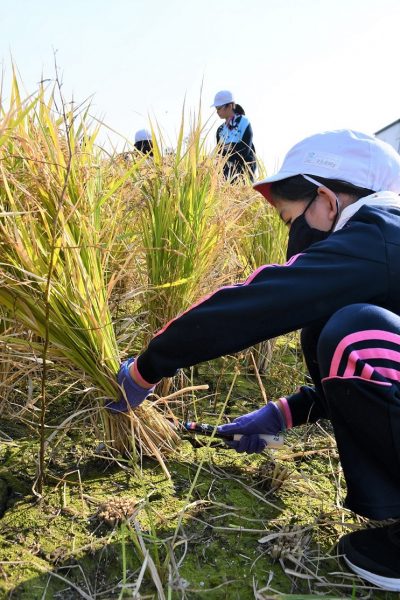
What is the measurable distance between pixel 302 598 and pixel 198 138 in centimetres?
122

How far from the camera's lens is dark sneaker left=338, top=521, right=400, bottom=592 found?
994 millimetres

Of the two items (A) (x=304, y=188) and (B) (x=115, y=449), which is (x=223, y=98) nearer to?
(A) (x=304, y=188)

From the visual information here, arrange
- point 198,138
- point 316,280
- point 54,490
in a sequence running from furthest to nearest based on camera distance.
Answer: point 198,138 < point 54,490 < point 316,280

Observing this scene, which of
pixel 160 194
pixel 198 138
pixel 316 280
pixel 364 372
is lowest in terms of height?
pixel 364 372

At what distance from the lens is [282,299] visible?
1026 mm

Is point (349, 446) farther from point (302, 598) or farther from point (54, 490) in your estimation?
point (54, 490)

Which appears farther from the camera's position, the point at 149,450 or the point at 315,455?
the point at 315,455

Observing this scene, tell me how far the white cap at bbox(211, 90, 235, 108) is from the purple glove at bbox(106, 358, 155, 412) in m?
3.04

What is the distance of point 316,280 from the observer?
3.37 ft

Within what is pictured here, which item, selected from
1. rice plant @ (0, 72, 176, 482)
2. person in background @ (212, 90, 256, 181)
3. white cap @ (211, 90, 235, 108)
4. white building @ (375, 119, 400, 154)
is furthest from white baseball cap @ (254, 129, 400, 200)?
white building @ (375, 119, 400, 154)

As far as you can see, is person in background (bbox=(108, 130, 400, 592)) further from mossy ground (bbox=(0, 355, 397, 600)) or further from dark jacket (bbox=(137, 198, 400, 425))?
mossy ground (bbox=(0, 355, 397, 600))

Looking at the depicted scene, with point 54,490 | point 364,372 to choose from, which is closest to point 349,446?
point 364,372

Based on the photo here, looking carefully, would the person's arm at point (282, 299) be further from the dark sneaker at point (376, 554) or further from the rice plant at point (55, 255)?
the dark sneaker at point (376, 554)

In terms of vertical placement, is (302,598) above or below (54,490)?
below
